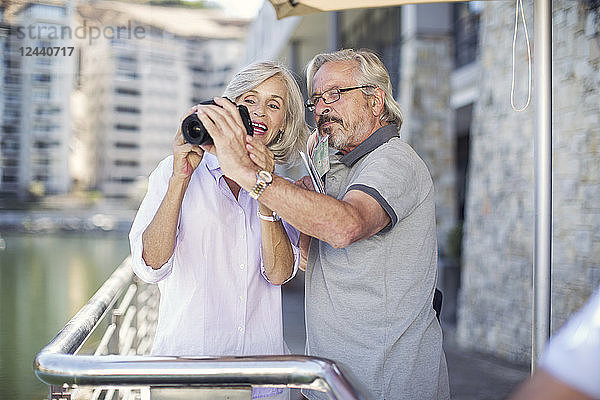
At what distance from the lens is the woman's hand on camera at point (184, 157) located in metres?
1.57

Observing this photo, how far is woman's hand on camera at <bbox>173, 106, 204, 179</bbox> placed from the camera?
1565mm

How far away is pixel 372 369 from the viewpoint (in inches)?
59.6

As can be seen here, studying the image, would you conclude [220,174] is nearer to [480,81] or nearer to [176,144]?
[176,144]

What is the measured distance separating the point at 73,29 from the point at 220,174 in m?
4.25

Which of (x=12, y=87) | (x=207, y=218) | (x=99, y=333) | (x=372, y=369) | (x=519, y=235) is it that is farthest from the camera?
(x=12, y=87)

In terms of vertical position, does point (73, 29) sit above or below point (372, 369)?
above

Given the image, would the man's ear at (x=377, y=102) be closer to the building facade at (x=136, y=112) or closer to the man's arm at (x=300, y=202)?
the man's arm at (x=300, y=202)

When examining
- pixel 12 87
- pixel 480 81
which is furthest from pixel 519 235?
pixel 12 87

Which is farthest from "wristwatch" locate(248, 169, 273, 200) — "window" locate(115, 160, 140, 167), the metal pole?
"window" locate(115, 160, 140, 167)

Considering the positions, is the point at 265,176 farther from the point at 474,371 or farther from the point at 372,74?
the point at 474,371

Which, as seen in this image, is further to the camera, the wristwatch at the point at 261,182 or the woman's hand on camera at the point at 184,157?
the woman's hand on camera at the point at 184,157

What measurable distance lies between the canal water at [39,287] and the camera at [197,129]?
504 cm

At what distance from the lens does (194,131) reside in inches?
57.8

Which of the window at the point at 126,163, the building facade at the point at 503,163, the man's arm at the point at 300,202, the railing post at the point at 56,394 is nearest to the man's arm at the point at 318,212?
the man's arm at the point at 300,202
